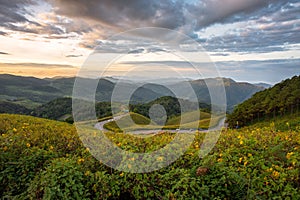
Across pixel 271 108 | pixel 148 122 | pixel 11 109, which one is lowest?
pixel 11 109

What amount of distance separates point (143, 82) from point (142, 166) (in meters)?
2.58

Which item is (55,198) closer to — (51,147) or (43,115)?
(51,147)

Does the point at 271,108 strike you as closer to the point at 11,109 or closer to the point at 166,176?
the point at 166,176

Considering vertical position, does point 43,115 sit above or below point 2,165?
below

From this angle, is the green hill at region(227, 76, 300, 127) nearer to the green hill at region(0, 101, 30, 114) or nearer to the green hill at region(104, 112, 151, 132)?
the green hill at region(104, 112, 151, 132)

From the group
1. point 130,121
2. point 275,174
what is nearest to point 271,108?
point 130,121

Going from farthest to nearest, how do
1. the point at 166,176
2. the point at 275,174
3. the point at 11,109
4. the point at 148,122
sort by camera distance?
the point at 11,109 → the point at 148,122 → the point at 166,176 → the point at 275,174

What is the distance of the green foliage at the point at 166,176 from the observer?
3912mm

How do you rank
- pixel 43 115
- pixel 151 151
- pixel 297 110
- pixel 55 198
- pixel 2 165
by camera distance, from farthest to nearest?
pixel 43 115 → pixel 297 110 → pixel 151 151 → pixel 2 165 → pixel 55 198

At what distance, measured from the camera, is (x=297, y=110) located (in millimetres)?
43156

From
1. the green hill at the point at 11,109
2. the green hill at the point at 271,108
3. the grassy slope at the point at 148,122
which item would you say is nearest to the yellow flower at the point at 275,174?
the grassy slope at the point at 148,122

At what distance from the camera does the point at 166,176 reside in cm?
426

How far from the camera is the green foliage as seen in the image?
12.8ft

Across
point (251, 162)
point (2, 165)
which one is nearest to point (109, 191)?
point (2, 165)
